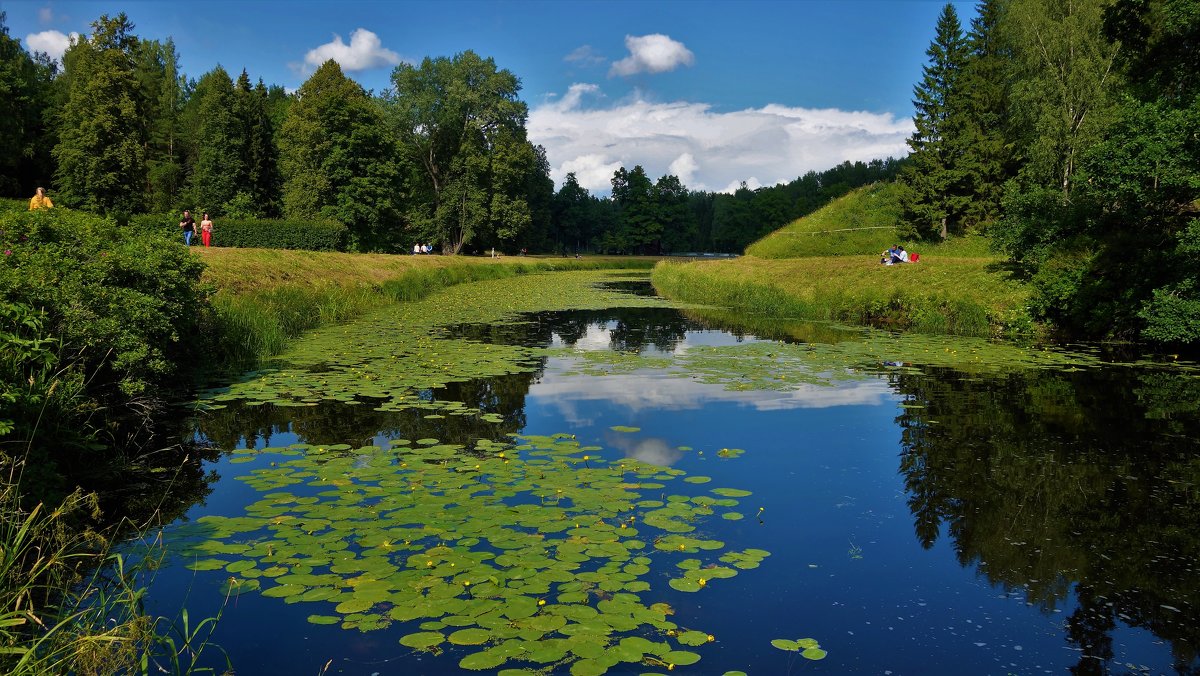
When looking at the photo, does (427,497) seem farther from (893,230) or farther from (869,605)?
(893,230)

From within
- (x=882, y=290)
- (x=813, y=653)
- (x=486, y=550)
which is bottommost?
(x=813, y=653)

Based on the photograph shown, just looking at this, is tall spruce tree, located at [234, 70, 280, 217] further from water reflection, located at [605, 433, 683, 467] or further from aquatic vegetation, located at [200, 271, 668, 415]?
water reflection, located at [605, 433, 683, 467]

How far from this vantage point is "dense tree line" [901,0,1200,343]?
1516cm

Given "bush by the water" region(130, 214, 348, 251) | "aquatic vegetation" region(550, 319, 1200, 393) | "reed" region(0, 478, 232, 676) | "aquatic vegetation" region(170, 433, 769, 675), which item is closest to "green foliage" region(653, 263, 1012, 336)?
"aquatic vegetation" region(550, 319, 1200, 393)

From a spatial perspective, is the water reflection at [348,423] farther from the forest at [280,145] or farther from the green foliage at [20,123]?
the green foliage at [20,123]

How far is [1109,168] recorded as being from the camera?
53.0 ft

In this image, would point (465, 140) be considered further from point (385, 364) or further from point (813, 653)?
point (813, 653)

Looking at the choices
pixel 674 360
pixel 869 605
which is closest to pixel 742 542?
pixel 869 605

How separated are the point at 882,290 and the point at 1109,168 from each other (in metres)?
8.99

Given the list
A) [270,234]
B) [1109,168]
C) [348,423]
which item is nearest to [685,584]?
[348,423]

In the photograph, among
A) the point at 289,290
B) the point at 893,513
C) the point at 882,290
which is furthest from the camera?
the point at 882,290

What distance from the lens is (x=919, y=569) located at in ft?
19.0

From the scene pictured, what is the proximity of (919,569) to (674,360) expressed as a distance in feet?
34.3

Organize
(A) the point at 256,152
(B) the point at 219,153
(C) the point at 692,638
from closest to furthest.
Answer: (C) the point at 692,638
(B) the point at 219,153
(A) the point at 256,152
